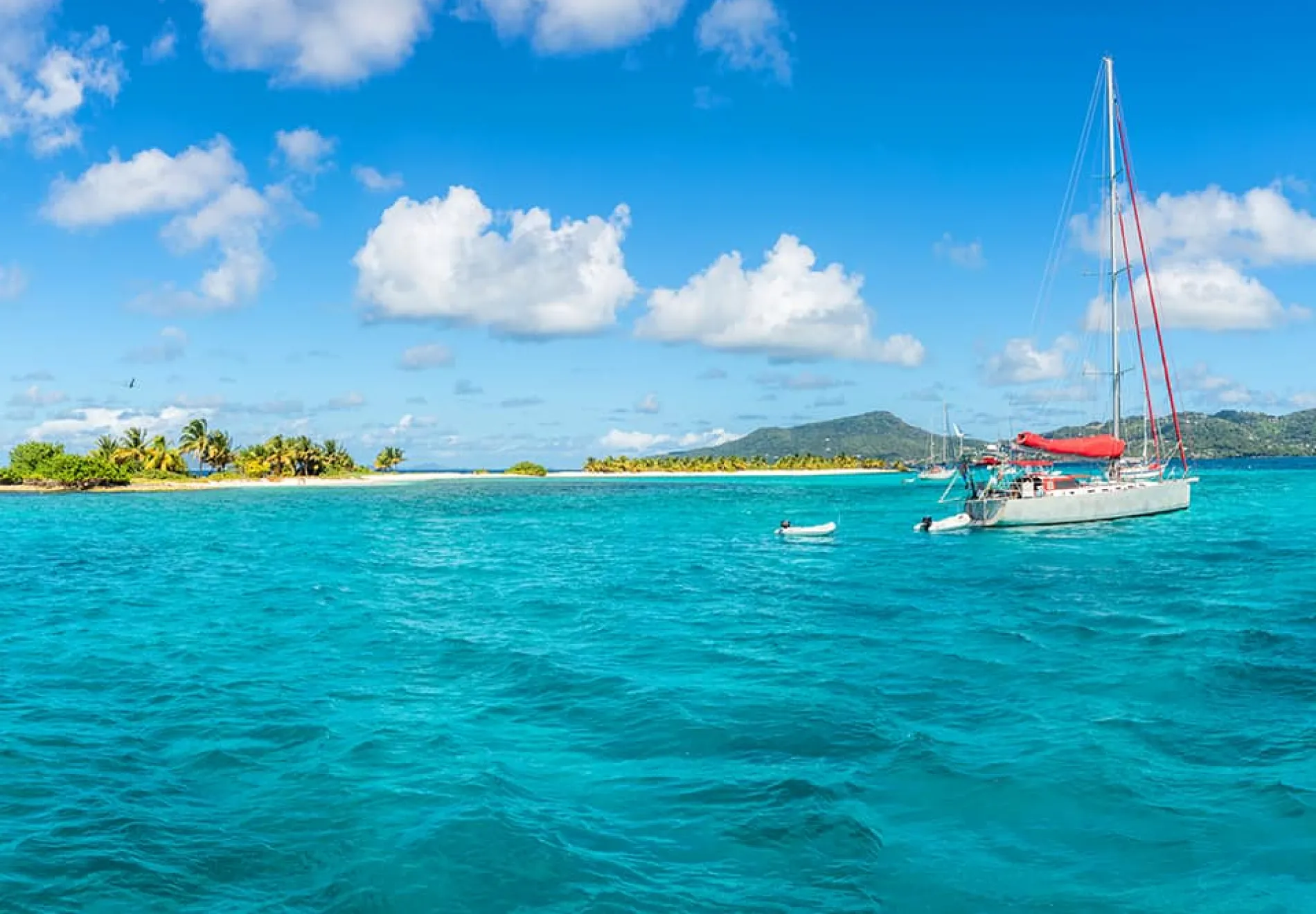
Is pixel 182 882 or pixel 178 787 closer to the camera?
pixel 182 882

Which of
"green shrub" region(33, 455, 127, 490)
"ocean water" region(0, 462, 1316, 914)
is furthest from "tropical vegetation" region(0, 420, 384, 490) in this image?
"ocean water" region(0, 462, 1316, 914)

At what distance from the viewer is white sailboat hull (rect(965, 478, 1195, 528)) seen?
Result: 63.3m

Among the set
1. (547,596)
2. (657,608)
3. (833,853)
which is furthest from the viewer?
(547,596)

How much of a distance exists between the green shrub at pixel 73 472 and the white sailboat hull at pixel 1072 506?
454 ft

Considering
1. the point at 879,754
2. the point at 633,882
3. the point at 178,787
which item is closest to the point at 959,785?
the point at 879,754

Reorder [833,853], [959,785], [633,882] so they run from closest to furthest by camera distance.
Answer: [633,882]
[833,853]
[959,785]

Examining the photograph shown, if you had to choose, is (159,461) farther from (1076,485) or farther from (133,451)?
(1076,485)

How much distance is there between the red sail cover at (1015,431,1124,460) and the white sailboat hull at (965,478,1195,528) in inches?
97.7

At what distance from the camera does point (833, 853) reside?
1200 cm

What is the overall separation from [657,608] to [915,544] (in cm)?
2934

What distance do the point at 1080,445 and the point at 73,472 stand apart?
14589 centimetres

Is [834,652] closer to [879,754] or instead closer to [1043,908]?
[879,754]

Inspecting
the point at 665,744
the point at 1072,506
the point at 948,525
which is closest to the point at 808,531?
the point at 948,525

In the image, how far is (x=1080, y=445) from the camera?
65.9 metres
